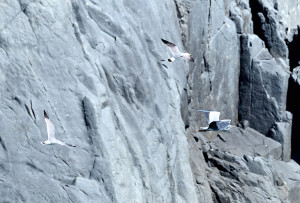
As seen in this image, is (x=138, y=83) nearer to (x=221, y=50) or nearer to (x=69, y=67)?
(x=69, y=67)

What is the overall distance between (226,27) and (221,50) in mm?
945

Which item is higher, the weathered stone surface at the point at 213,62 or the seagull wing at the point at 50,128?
the weathered stone surface at the point at 213,62

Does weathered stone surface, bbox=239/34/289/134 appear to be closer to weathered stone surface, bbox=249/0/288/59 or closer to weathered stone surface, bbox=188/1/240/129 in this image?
weathered stone surface, bbox=188/1/240/129

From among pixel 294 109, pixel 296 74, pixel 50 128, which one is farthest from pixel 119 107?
pixel 294 109

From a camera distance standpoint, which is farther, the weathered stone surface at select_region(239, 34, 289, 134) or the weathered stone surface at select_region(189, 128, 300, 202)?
the weathered stone surface at select_region(239, 34, 289, 134)

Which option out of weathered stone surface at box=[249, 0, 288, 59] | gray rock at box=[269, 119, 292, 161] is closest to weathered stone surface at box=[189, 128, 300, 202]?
gray rock at box=[269, 119, 292, 161]

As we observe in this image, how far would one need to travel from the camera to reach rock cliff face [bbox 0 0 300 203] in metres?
10.0

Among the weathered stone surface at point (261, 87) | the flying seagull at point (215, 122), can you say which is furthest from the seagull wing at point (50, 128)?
the weathered stone surface at point (261, 87)

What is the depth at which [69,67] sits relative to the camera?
10.8 metres

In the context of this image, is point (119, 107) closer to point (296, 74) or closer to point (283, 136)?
point (283, 136)

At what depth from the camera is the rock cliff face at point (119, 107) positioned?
10047 mm

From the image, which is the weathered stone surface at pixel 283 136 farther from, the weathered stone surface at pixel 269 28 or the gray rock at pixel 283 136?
the weathered stone surface at pixel 269 28

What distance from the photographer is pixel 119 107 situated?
11977 millimetres

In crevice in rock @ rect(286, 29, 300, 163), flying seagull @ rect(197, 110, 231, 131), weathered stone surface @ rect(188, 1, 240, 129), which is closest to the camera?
flying seagull @ rect(197, 110, 231, 131)
